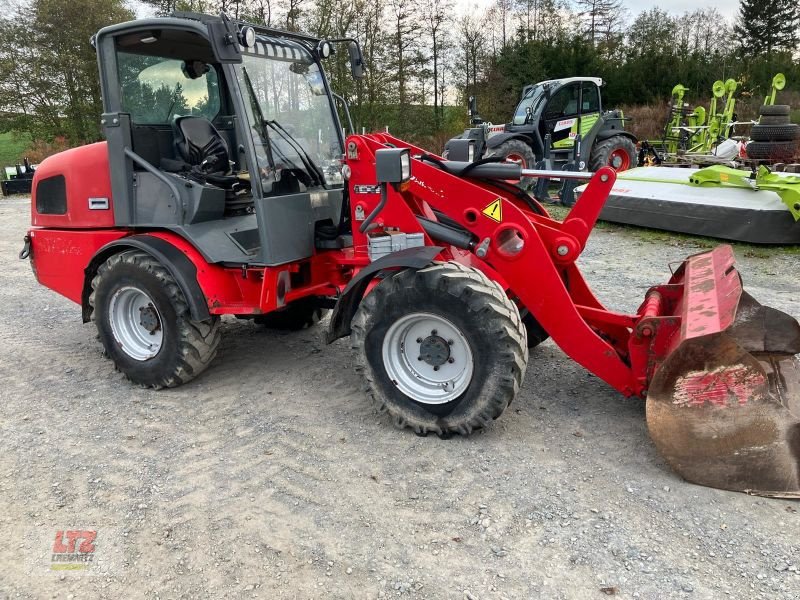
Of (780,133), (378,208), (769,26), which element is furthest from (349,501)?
(769,26)

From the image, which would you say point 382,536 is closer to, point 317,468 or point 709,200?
point 317,468

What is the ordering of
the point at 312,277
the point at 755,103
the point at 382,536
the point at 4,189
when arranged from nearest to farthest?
the point at 382,536 → the point at 312,277 → the point at 4,189 → the point at 755,103

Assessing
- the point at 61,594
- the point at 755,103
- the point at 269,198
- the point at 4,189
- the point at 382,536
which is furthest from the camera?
the point at 755,103

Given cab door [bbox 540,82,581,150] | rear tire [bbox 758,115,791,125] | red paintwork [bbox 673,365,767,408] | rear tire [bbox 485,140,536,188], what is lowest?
red paintwork [bbox 673,365,767,408]

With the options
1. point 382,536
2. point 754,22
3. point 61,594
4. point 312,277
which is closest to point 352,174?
point 312,277

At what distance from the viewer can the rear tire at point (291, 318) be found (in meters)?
5.71

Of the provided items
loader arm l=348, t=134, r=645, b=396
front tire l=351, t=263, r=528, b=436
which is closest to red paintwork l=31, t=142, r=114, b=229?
loader arm l=348, t=134, r=645, b=396

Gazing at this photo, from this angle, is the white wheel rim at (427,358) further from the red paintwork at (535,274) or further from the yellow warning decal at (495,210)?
the yellow warning decal at (495,210)

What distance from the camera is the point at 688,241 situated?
909 cm

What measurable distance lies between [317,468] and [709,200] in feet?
24.4

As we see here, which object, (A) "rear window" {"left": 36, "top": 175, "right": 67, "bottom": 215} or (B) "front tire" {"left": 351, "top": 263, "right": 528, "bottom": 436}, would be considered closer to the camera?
(B) "front tire" {"left": 351, "top": 263, "right": 528, "bottom": 436}

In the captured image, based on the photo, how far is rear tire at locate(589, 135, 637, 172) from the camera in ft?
45.9

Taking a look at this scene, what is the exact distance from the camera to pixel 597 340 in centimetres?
368

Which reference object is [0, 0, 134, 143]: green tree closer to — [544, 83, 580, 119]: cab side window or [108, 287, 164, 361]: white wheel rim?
[544, 83, 580, 119]: cab side window
